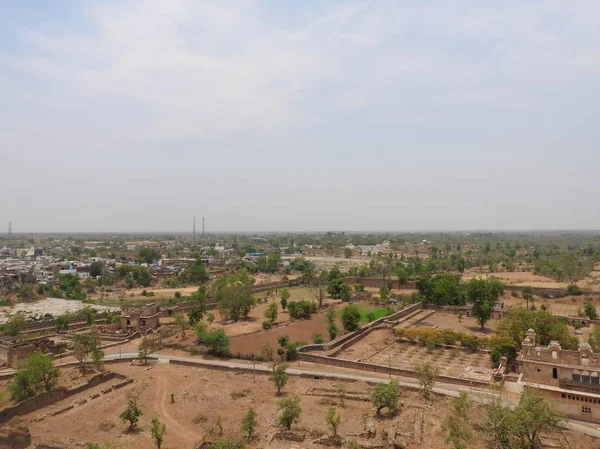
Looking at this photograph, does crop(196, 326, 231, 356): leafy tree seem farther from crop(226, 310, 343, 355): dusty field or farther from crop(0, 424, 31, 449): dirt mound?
crop(0, 424, 31, 449): dirt mound

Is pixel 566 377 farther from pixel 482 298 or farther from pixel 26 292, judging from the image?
pixel 26 292

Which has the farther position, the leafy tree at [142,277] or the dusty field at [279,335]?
the leafy tree at [142,277]

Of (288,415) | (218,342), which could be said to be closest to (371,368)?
(288,415)

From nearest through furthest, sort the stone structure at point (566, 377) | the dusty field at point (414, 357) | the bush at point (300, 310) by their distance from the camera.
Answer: the stone structure at point (566, 377) → the dusty field at point (414, 357) → the bush at point (300, 310)

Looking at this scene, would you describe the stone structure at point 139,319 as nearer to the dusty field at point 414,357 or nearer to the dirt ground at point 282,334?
the dirt ground at point 282,334

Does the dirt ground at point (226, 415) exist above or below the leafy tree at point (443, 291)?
below

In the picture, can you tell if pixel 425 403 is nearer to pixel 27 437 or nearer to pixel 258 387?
pixel 258 387

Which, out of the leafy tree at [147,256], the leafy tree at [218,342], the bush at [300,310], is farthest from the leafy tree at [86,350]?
the leafy tree at [147,256]

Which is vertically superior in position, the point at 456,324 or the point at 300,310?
the point at 300,310
